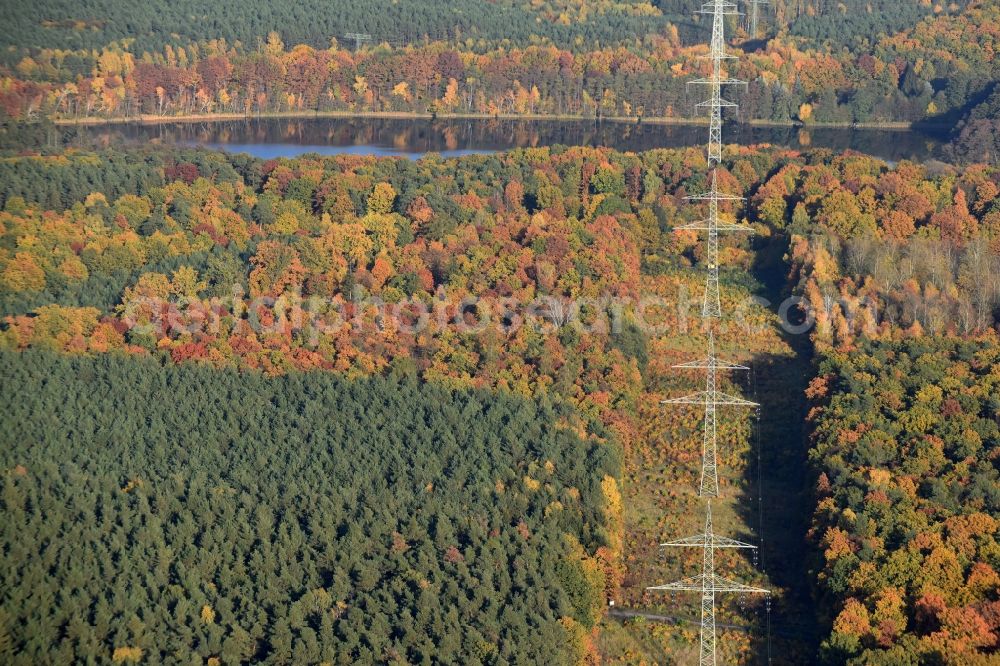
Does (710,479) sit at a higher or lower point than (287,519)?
lower

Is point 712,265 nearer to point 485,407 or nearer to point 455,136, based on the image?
point 485,407

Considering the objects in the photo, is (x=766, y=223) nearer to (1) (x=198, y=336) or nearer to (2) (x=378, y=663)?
(1) (x=198, y=336)

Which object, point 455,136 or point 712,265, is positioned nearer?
point 712,265

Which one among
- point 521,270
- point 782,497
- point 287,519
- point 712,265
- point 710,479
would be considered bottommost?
point 782,497

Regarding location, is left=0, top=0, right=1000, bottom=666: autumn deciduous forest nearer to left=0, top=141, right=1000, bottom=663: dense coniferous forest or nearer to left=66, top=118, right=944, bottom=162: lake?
left=0, top=141, right=1000, bottom=663: dense coniferous forest

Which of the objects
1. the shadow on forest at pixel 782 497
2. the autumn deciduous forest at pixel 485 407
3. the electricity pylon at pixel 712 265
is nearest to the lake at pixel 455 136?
the autumn deciduous forest at pixel 485 407

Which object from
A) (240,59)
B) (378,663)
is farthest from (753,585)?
(240,59)

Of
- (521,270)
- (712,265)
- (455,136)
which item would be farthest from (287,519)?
(455,136)

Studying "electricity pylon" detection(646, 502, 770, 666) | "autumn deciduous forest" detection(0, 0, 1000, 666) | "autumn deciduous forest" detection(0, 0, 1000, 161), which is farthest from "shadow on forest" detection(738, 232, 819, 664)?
"autumn deciduous forest" detection(0, 0, 1000, 161)
